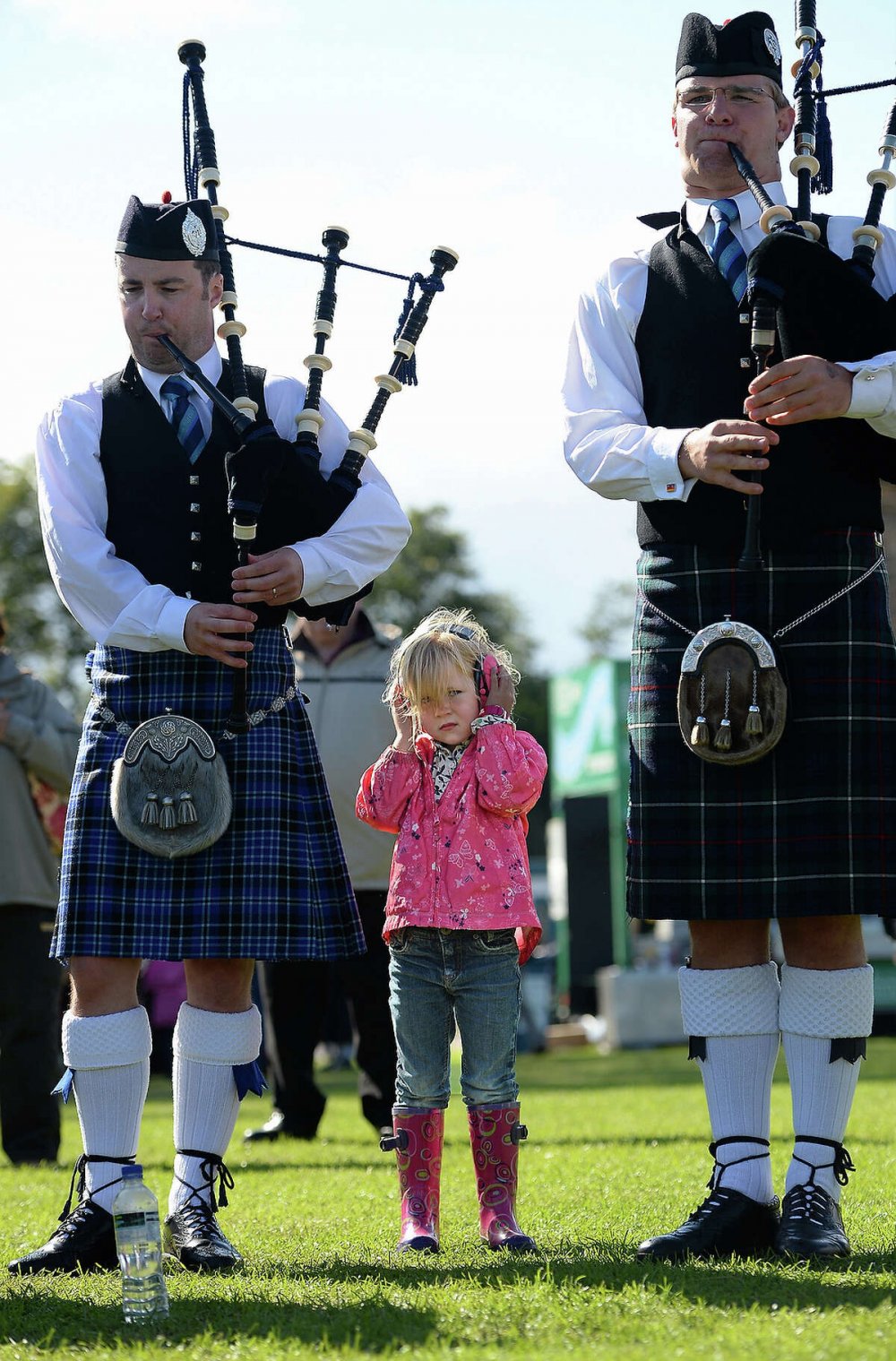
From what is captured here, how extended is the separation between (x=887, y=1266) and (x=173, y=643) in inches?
62.0

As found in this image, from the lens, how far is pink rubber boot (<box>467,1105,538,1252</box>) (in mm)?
3146

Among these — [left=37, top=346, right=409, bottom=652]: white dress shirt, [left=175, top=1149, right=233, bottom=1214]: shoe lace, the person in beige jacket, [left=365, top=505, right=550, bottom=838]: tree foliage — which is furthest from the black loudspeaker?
[left=365, top=505, right=550, bottom=838]: tree foliage

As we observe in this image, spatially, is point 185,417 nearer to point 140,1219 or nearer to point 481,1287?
point 140,1219

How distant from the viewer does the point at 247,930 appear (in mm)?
3174

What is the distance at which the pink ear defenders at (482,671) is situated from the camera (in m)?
3.45

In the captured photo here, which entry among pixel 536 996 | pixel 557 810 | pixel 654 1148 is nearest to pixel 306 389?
pixel 654 1148

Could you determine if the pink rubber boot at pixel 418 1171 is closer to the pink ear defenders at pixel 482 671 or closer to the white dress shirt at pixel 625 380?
the pink ear defenders at pixel 482 671

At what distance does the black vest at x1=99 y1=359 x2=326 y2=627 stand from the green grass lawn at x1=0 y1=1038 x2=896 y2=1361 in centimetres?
121

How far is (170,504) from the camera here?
128 inches

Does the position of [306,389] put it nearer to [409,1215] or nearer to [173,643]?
[173,643]

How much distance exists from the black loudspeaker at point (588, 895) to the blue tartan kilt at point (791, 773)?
1283cm

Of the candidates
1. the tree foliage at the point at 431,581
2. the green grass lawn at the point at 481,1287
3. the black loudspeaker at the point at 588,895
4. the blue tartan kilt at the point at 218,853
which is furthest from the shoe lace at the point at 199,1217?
the tree foliage at the point at 431,581

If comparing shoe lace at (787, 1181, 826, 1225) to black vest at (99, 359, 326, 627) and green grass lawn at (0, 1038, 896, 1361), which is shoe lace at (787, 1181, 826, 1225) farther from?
black vest at (99, 359, 326, 627)

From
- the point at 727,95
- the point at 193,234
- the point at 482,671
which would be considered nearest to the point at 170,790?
the point at 482,671
